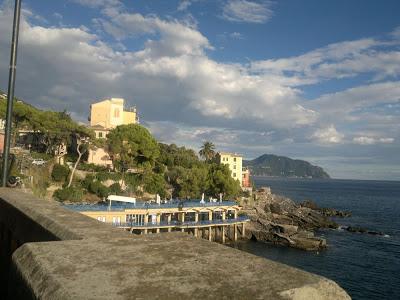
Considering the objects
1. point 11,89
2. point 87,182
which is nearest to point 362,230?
point 87,182

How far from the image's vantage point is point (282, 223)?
222 feet

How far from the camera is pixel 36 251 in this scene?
9.91ft

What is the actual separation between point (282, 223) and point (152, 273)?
6835 cm

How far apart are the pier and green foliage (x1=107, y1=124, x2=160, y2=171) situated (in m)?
14.2

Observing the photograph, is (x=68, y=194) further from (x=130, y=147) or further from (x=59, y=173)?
(x=130, y=147)

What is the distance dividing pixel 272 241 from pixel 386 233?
2482cm

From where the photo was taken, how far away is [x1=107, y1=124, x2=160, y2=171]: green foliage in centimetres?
6419

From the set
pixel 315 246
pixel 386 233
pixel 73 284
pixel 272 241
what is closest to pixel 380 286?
pixel 315 246

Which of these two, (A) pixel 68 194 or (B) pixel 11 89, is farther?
(A) pixel 68 194

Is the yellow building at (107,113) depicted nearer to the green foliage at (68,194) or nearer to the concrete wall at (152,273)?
the green foliage at (68,194)

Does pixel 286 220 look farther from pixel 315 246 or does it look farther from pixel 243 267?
pixel 243 267

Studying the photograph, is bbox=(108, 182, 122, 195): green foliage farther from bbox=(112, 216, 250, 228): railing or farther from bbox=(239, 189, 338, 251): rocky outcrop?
bbox=(239, 189, 338, 251): rocky outcrop

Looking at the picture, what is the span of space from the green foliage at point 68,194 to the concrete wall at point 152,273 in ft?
167

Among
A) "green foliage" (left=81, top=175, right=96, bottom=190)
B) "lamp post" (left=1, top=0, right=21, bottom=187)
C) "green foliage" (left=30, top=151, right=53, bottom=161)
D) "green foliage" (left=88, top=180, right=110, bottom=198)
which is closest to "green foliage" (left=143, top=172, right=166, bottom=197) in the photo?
"green foliage" (left=88, top=180, right=110, bottom=198)
